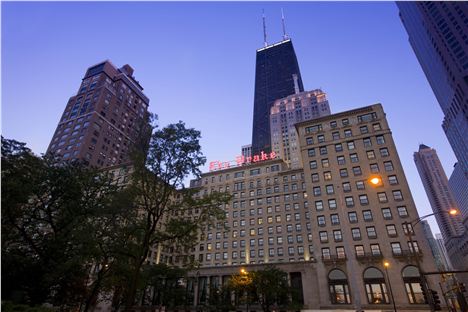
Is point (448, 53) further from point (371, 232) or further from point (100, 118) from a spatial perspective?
point (100, 118)

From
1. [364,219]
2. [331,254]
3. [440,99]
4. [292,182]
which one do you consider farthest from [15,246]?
[440,99]

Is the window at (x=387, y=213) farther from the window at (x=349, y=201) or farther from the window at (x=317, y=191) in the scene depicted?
the window at (x=317, y=191)

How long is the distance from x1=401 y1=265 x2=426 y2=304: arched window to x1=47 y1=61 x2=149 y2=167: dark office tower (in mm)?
89578

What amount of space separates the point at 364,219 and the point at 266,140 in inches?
5372

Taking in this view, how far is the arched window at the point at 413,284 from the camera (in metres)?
43.6

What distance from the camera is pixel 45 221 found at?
95.8ft

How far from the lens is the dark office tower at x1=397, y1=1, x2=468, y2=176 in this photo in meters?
132

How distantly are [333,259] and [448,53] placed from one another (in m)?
140

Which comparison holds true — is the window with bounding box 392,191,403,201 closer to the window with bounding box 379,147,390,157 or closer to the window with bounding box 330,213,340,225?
the window with bounding box 379,147,390,157

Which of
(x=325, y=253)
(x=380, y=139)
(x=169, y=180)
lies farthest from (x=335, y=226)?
(x=169, y=180)

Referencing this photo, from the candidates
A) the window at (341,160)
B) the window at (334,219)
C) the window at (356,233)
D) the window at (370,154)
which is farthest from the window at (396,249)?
the window at (341,160)

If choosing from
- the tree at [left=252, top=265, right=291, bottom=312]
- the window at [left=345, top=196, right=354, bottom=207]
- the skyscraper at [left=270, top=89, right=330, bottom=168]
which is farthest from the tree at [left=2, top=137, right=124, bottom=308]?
the skyscraper at [left=270, top=89, right=330, bottom=168]

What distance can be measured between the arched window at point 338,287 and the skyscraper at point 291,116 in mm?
85454

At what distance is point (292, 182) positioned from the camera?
8069cm
